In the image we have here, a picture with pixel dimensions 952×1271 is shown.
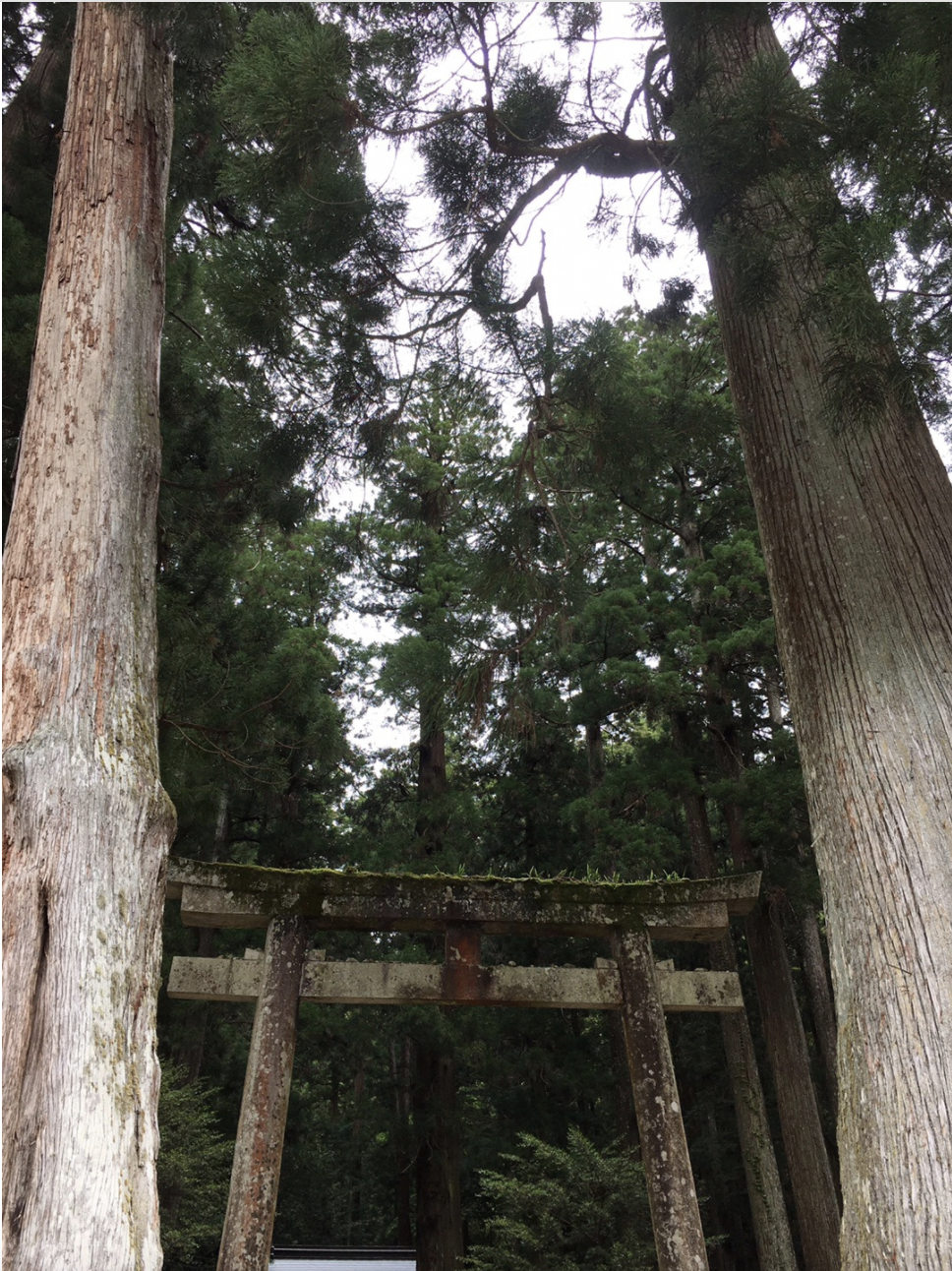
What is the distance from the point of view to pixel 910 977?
8.75 ft

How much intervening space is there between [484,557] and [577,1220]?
465 cm

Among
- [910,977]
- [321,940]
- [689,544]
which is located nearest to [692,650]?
[689,544]

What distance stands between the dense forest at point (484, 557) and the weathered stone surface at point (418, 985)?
1.03m

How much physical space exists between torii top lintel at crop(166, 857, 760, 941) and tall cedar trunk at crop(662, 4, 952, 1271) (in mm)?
2871

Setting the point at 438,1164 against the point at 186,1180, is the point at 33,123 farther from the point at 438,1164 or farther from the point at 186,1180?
the point at 438,1164

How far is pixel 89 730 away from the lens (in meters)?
2.46

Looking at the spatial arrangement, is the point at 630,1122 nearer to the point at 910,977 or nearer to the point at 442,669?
the point at 442,669

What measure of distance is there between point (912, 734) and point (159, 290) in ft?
10.5

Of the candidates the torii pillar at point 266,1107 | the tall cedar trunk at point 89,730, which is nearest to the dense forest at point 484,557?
the tall cedar trunk at point 89,730

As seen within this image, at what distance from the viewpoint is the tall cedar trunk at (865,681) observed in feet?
8.43

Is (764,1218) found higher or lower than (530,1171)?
lower

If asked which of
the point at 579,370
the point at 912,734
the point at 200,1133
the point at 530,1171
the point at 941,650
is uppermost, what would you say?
the point at 579,370

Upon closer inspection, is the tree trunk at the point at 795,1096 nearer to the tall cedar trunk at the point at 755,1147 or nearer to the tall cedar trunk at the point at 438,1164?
the tall cedar trunk at the point at 755,1147

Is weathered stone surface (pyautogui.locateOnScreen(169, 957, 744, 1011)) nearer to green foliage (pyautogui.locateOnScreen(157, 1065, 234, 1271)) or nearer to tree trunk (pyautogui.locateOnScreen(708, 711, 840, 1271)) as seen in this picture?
green foliage (pyautogui.locateOnScreen(157, 1065, 234, 1271))
